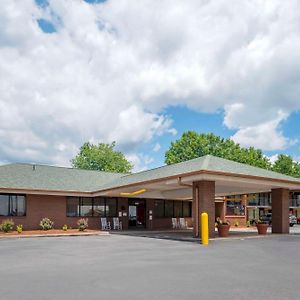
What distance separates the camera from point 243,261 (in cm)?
1178

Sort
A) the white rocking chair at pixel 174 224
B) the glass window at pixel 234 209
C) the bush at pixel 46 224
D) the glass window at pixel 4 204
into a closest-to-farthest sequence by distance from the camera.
→ the glass window at pixel 4 204 < the bush at pixel 46 224 < the white rocking chair at pixel 174 224 < the glass window at pixel 234 209

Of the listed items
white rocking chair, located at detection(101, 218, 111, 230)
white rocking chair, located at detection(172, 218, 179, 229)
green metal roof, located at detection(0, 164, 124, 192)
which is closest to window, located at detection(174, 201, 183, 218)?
white rocking chair, located at detection(172, 218, 179, 229)

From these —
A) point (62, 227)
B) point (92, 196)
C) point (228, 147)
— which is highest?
point (228, 147)

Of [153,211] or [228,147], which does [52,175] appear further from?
[228,147]

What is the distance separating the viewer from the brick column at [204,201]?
1983 cm

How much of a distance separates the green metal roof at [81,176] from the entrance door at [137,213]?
113 inches

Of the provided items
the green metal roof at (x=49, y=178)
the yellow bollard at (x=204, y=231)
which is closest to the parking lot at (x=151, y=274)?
the yellow bollard at (x=204, y=231)

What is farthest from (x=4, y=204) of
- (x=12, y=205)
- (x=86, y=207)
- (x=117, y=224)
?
(x=117, y=224)

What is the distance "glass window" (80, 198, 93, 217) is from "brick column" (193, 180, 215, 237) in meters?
11.7

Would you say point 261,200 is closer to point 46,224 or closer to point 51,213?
point 51,213

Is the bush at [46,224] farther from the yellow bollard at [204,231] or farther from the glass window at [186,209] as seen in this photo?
the yellow bollard at [204,231]

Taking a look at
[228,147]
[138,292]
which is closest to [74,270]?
[138,292]

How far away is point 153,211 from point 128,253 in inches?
741

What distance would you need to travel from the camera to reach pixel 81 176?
108 feet
